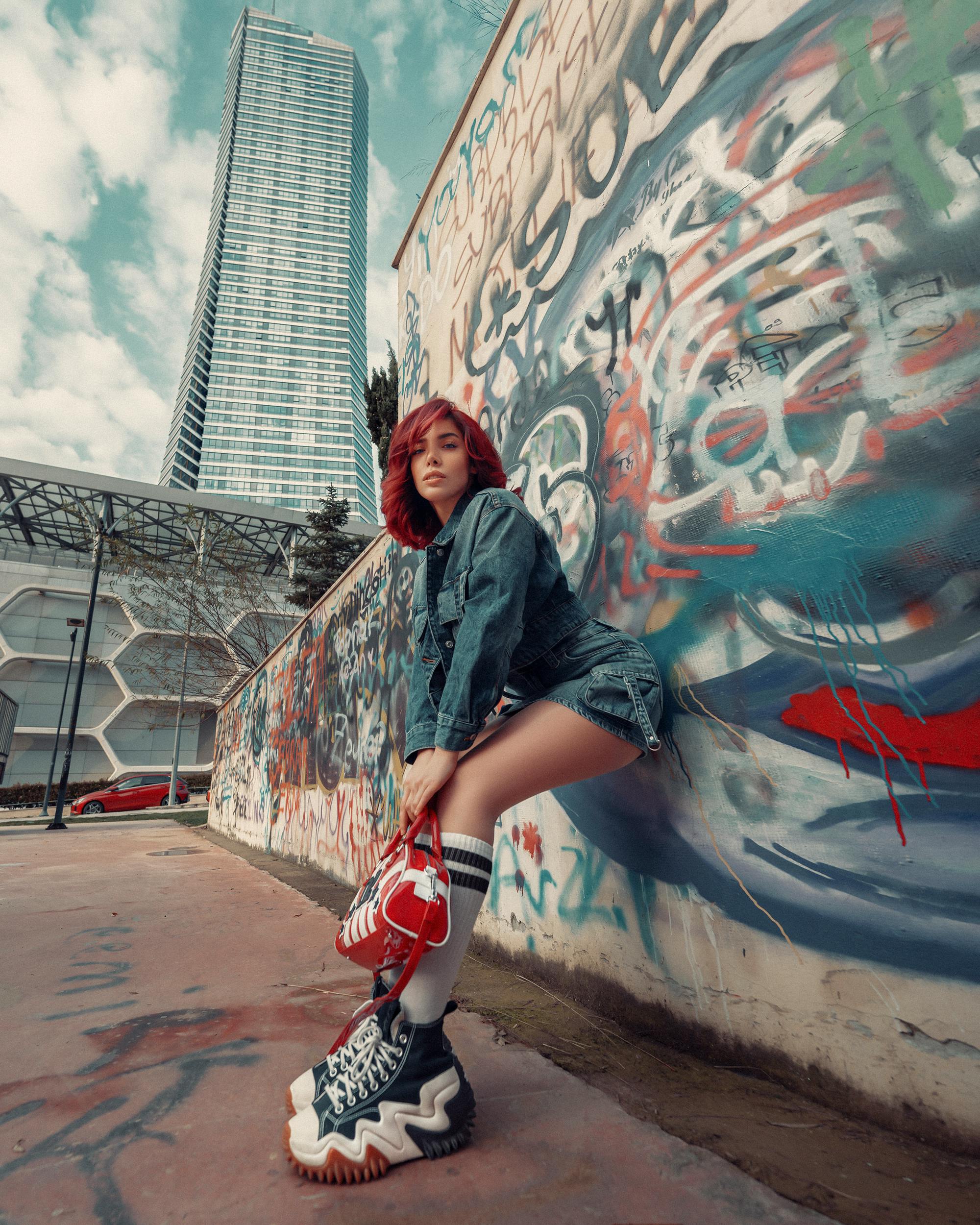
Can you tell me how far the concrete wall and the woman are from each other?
284 millimetres

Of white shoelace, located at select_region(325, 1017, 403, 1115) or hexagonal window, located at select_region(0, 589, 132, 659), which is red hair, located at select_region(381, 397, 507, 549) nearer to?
white shoelace, located at select_region(325, 1017, 403, 1115)

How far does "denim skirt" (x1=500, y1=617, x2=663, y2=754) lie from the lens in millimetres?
1233

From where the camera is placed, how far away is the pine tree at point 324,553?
18.6 metres

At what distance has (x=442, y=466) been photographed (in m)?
1.52

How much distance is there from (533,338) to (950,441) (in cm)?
160

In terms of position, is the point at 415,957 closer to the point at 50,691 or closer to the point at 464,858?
the point at 464,858

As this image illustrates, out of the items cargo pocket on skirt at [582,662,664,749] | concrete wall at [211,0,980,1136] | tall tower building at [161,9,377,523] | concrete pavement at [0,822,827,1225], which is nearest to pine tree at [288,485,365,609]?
concrete pavement at [0,822,827,1225]

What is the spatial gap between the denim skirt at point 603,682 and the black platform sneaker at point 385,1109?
621 mm

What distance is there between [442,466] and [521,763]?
77cm

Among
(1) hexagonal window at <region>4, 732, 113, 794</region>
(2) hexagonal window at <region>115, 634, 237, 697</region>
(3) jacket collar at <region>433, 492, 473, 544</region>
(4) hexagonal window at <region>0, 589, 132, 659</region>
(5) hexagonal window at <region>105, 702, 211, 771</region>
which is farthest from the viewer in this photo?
(5) hexagonal window at <region>105, 702, 211, 771</region>

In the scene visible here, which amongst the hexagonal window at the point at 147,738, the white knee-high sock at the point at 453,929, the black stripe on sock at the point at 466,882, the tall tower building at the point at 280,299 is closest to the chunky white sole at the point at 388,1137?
the white knee-high sock at the point at 453,929

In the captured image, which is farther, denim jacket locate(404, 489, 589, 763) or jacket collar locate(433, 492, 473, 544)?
jacket collar locate(433, 492, 473, 544)

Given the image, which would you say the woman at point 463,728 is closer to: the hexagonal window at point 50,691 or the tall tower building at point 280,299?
the hexagonal window at point 50,691

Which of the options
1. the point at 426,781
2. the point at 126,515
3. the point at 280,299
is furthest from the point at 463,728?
the point at 280,299
